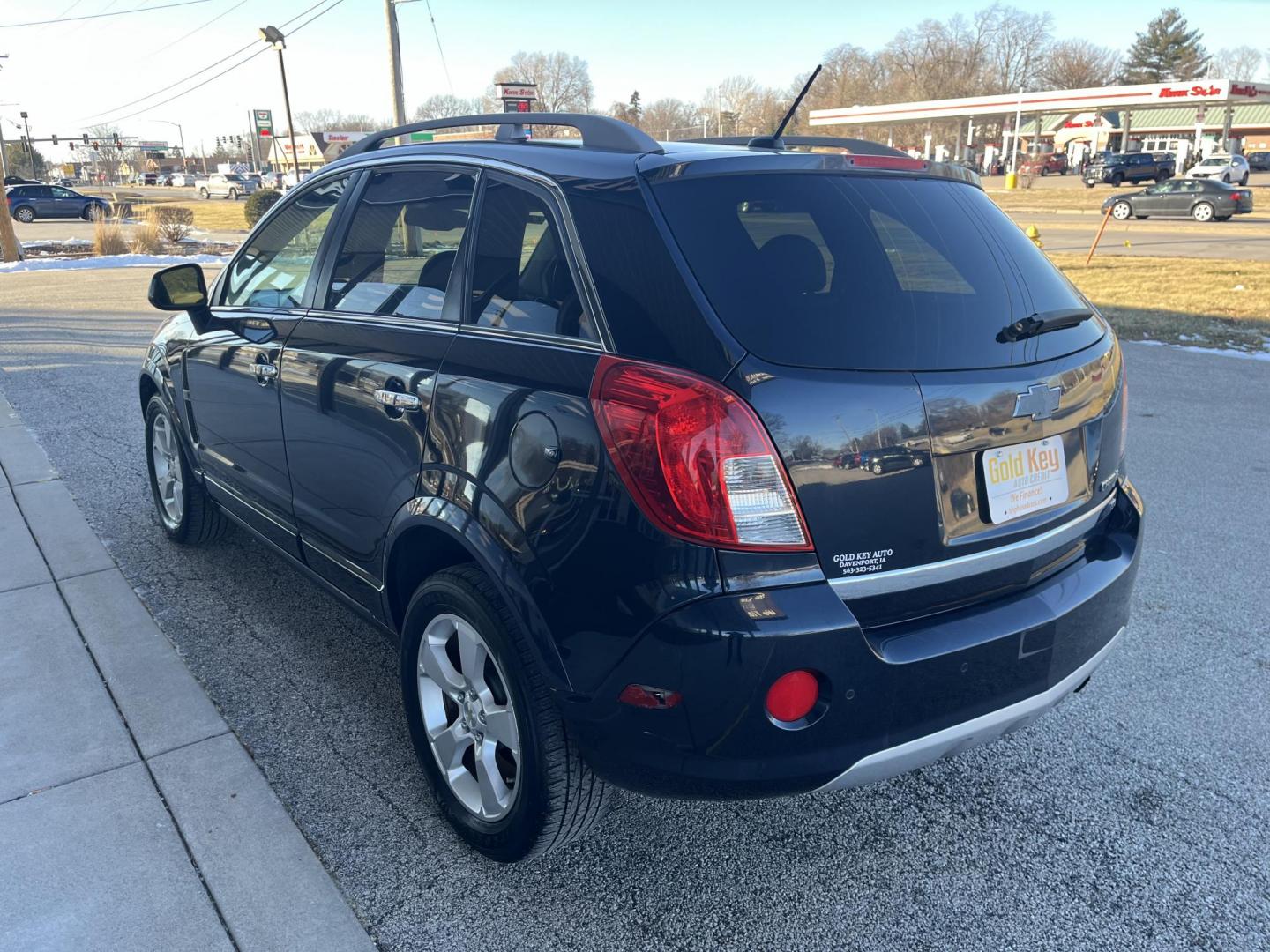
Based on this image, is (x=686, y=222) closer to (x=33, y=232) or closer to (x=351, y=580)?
(x=351, y=580)

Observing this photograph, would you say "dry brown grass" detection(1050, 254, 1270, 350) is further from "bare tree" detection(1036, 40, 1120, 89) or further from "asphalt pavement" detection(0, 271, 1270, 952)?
"bare tree" detection(1036, 40, 1120, 89)

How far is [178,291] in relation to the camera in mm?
4145

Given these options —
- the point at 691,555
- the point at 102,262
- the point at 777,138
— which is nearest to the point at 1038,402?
the point at 691,555

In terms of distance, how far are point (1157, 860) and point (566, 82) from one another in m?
93.7

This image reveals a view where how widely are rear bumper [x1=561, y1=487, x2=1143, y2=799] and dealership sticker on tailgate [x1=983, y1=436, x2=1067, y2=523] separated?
232mm

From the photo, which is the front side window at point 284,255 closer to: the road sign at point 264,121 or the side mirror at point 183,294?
the side mirror at point 183,294

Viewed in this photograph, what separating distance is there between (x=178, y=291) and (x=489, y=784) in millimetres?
2760

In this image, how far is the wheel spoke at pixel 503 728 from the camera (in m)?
2.41

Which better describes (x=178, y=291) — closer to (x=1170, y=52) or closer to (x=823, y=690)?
(x=823, y=690)

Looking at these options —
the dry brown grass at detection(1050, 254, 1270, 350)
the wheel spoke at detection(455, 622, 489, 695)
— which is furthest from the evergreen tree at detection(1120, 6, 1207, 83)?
the wheel spoke at detection(455, 622, 489, 695)

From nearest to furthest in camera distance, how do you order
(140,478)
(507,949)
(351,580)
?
(507,949) < (351,580) < (140,478)

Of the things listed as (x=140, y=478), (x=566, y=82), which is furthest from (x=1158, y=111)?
(x=140, y=478)

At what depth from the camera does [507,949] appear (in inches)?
91.1

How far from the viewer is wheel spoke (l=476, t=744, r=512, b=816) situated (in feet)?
8.32
